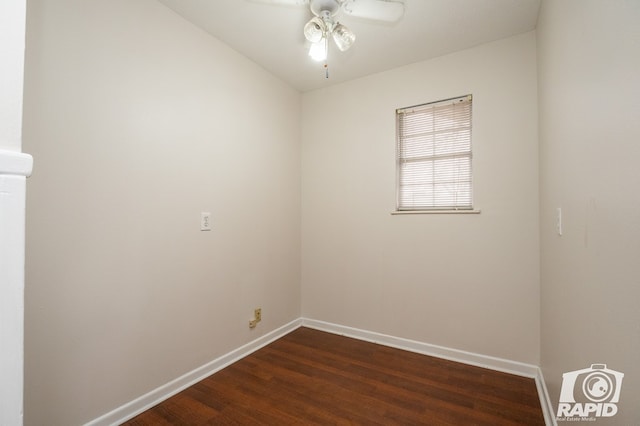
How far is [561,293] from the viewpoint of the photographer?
1.44m

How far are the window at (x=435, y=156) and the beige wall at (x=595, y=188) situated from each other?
76 centimetres

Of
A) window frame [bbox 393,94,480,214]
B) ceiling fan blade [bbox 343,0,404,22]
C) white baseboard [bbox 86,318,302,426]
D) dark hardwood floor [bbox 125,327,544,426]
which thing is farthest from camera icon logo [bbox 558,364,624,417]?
white baseboard [bbox 86,318,302,426]

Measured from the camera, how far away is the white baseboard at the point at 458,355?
1.81 m

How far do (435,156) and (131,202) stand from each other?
7.65 ft

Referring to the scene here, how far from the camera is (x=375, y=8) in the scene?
5.58 feet

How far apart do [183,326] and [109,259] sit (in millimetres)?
705

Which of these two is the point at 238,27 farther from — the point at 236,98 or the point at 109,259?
the point at 109,259

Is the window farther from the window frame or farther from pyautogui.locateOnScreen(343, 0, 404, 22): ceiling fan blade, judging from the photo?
pyautogui.locateOnScreen(343, 0, 404, 22): ceiling fan blade

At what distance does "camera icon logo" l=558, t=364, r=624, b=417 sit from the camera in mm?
856

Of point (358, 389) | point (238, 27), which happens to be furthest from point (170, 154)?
point (358, 389)

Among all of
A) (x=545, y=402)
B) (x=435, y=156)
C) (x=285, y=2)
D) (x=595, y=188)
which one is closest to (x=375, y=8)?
(x=285, y=2)

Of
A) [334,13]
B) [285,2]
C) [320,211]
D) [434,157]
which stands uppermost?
[285,2]

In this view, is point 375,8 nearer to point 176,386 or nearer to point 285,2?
point 285,2

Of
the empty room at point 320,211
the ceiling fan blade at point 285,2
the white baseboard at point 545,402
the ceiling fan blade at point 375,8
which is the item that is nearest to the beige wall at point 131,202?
the empty room at point 320,211
